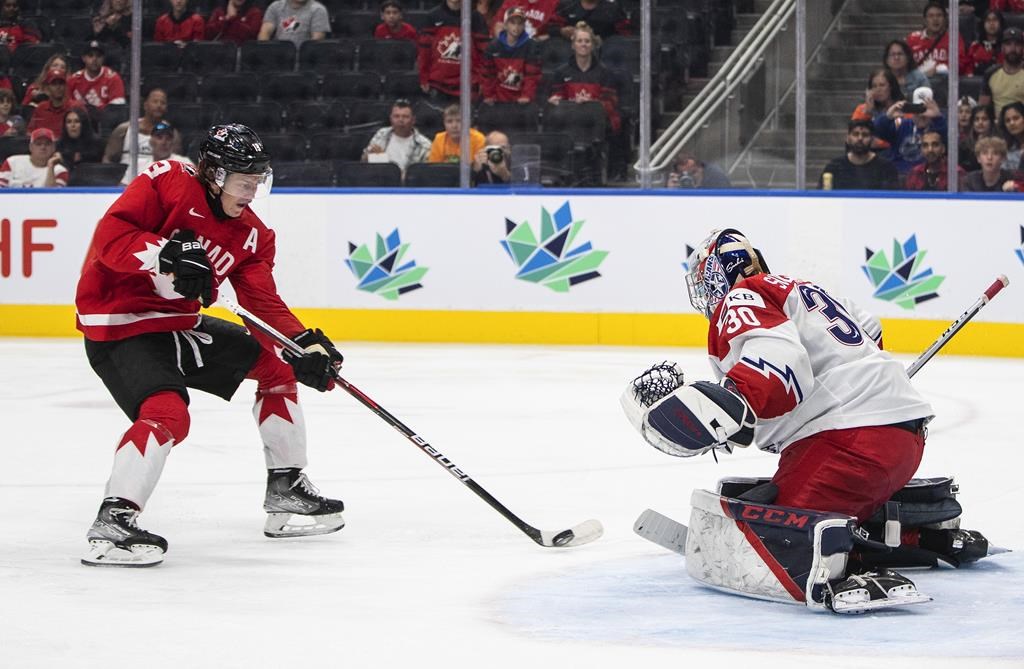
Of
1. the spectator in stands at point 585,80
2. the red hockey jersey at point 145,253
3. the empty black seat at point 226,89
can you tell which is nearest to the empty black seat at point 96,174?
the empty black seat at point 226,89

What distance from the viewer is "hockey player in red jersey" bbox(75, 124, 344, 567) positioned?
3.92m

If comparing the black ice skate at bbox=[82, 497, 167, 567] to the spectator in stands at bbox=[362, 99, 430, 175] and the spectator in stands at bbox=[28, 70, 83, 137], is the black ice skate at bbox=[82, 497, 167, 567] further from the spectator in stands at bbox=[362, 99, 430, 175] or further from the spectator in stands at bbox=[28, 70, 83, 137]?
the spectator in stands at bbox=[28, 70, 83, 137]

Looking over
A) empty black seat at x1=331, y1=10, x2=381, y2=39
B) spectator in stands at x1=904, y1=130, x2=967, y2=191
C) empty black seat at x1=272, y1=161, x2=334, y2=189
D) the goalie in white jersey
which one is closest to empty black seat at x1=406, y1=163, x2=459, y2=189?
empty black seat at x1=272, y1=161, x2=334, y2=189

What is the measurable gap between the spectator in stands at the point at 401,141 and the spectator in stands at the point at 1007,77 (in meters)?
2.96

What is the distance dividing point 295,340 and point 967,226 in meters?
5.01

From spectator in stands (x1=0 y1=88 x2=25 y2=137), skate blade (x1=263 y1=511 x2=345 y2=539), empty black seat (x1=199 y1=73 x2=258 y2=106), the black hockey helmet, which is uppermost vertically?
empty black seat (x1=199 y1=73 x2=258 y2=106)

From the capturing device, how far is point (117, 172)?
380 inches

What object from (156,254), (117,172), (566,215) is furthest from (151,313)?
(117,172)

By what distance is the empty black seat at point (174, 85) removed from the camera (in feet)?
31.5

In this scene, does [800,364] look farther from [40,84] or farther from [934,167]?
[40,84]

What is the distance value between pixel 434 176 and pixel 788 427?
19.4 feet

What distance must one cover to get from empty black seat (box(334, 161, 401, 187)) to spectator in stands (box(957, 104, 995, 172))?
300 centimetres

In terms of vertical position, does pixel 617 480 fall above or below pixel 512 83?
below

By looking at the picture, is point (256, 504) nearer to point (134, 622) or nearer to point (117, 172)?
point (134, 622)
